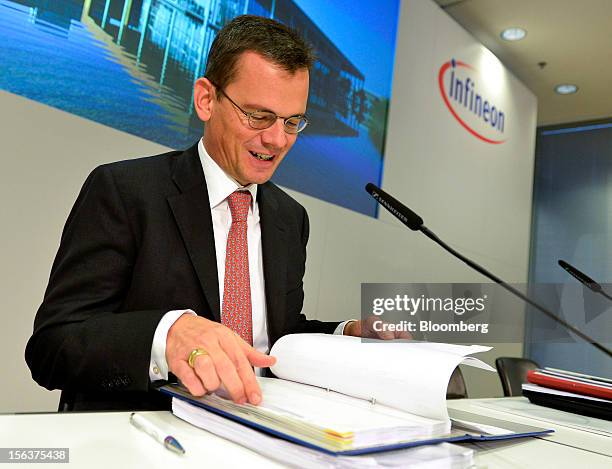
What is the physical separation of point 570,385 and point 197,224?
1063 mm

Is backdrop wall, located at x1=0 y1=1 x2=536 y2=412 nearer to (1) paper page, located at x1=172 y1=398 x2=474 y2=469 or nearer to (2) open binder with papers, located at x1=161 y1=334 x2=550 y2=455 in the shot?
(2) open binder with papers, located at x1=161 y1=334 x2=550 y2=455

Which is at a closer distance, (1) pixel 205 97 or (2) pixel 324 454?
(2) pixel 324 454

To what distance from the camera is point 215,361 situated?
76 cm

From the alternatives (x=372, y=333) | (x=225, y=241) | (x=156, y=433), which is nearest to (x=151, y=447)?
(x=156, y=433)

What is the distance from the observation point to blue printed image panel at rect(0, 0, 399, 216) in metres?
2.09

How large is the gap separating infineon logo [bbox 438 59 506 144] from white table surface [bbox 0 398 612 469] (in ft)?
12.8

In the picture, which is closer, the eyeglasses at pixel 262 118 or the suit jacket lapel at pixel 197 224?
the suit jacket lapel at pixel 197 224

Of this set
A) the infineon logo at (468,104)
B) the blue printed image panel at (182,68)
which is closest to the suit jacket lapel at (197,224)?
the blue printed image panel at (182,68)

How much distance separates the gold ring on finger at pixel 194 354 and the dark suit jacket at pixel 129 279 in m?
0.15

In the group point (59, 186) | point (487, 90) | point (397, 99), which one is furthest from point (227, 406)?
point (487, 90)

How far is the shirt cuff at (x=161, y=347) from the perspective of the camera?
89 centimetres

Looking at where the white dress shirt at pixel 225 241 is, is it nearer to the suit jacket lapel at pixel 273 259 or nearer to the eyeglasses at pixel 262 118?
the suit jacket lapel at pixel 273 259

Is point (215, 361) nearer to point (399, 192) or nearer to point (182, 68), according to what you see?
point (182, 68)

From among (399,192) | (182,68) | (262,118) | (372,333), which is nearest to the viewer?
(372,333)
